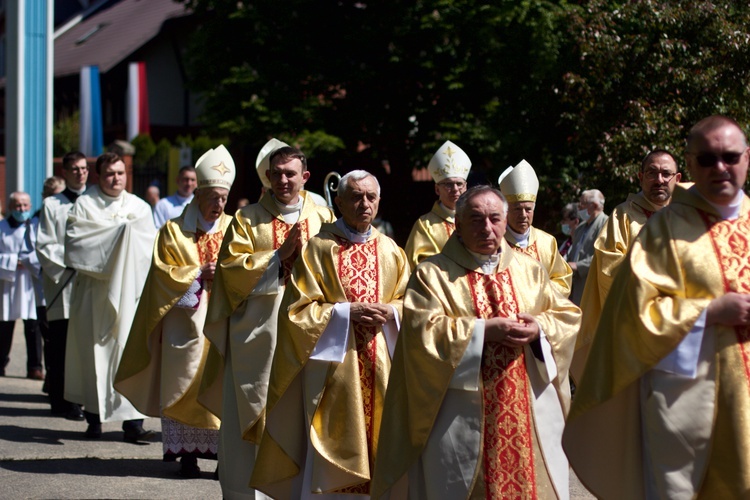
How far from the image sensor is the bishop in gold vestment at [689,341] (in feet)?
13.5

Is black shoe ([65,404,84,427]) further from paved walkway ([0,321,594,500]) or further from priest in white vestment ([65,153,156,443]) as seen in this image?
priest in white vestment ([65,153,156,443])

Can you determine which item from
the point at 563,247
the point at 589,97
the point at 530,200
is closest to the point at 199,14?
the point at 589,97

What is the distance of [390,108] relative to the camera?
22.1m

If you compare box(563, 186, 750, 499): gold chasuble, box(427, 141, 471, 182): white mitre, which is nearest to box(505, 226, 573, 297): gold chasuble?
box(427, 141, 471, 182): white mitre

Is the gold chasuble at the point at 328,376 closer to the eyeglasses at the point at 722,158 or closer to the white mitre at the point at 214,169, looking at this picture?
the white mitre at the point at 214,169

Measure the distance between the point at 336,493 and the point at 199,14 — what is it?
18088 mm

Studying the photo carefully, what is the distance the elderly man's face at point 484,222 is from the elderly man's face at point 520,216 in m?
1.89

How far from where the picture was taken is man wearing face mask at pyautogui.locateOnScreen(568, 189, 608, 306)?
980 centimetres

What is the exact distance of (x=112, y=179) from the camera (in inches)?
360

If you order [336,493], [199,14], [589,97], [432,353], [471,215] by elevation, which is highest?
[199,14]

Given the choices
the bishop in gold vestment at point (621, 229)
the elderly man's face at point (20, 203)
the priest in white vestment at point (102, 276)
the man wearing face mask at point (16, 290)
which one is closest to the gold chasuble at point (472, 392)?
the bishop in gold vestment at point (621, 229)

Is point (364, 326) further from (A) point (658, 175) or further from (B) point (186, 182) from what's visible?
(B) point (186, 182)

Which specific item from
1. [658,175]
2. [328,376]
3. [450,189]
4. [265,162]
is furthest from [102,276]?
[658,175]

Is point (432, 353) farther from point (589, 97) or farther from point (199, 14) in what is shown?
point (199, 14)
